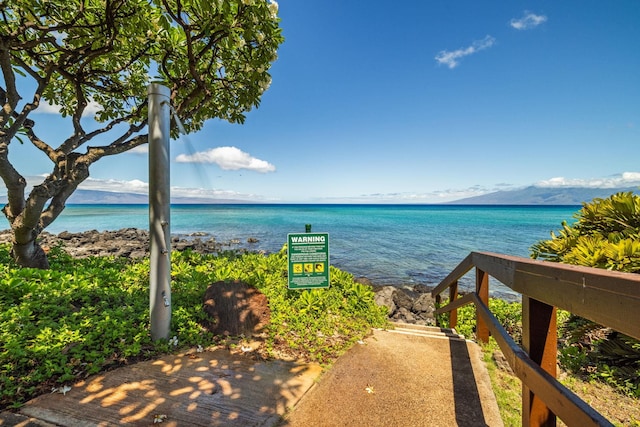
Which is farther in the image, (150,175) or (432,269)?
(432,269)

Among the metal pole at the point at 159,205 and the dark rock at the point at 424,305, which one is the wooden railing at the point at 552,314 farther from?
the dark rock at the point at 424,305

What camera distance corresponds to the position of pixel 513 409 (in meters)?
2.75

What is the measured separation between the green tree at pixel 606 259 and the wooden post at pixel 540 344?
218cm

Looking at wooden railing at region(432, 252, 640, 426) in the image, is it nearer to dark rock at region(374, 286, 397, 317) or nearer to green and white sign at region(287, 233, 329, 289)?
green and white sign at region(287, 233, 329, 289)

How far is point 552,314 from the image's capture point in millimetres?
1687

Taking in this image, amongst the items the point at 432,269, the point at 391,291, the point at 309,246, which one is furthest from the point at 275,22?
the point at 432,269

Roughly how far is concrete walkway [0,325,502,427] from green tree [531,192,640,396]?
1230 mm

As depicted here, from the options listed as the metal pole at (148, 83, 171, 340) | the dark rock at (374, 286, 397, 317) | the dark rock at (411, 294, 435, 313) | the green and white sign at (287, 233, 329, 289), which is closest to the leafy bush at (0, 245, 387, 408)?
the green and white sign at (287, 233, 329, 289)

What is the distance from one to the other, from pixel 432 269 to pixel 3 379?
15317 mm

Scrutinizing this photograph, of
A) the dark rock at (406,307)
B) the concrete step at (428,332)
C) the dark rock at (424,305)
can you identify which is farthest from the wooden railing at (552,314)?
the dark rock at (424,305)

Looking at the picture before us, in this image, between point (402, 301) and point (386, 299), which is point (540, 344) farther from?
point (402, 301)

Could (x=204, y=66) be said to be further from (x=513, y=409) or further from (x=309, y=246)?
(x=513, y=409)

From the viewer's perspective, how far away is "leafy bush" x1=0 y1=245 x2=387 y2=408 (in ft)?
9.98

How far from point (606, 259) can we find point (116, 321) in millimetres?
5866
